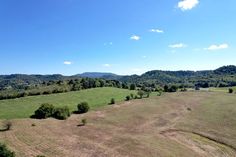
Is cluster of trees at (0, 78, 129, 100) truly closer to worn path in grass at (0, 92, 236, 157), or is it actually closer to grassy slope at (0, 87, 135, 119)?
grassy slope at (0, 87, 135, 119)

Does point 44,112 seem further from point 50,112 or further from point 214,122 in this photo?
point 214,122

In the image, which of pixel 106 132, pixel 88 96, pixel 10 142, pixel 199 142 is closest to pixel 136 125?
pixel 106 132

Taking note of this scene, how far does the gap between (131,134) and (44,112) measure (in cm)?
3003

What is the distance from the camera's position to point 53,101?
110m

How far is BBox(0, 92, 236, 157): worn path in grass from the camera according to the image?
53594mm

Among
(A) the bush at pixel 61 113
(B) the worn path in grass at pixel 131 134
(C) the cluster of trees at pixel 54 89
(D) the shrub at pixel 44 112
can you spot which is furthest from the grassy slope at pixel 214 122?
(C) the cluster of trees at pixel 54 89

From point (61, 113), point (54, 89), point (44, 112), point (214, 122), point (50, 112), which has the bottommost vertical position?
point (214, 122)

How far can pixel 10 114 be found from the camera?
8531 centimetres

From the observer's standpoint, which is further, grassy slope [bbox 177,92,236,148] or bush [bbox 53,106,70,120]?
bush [bbox 53,106,70,120]

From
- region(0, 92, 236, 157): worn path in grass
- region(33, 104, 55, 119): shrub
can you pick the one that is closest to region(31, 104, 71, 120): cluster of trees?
region(33, 104, 55, 119): shrub

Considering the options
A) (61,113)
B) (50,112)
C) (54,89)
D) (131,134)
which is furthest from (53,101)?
(131,134)

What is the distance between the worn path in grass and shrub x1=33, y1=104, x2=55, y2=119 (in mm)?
4470

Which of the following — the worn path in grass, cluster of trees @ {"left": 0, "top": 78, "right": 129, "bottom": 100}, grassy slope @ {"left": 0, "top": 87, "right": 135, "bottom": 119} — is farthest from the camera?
cluster of trees @ {"left": 0, "top": 78, "right": 129, "bottom": 100}

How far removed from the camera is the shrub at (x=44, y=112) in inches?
3263
